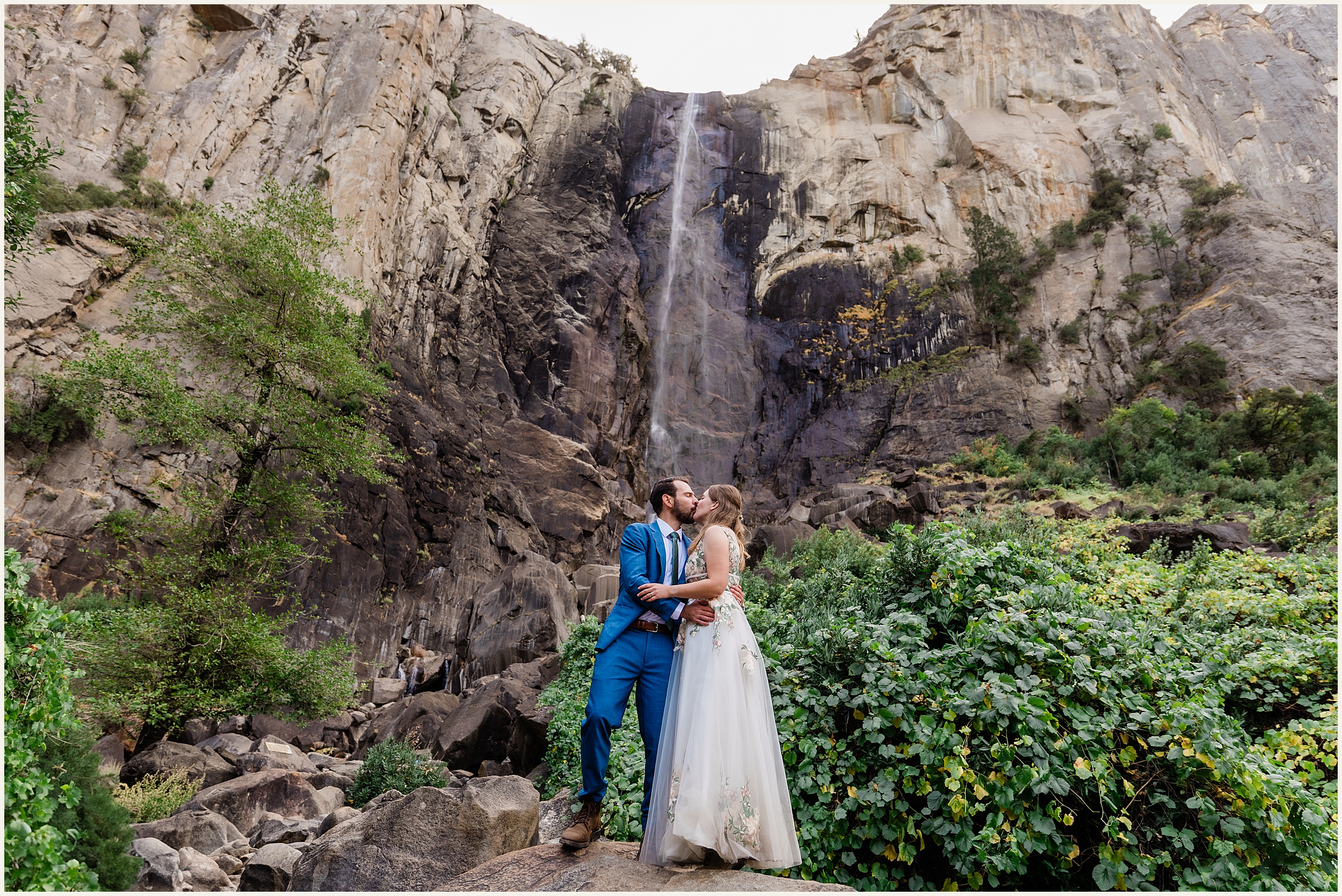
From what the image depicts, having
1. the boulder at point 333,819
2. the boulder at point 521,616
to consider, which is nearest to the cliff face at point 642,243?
the boulder at point 521,616

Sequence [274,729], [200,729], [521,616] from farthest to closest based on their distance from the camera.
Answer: [521,616] → [274,729] → [200,729]

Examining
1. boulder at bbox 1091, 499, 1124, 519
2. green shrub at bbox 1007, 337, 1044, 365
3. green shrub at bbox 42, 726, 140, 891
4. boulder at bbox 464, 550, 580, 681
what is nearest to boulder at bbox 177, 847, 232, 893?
green shrub at bbox 42, 726, 140, 891

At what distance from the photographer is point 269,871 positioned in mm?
4934

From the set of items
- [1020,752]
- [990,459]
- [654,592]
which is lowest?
[1020,752]

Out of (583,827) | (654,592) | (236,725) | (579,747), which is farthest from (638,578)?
(236,725)

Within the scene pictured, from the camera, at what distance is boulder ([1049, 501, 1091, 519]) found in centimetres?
1764

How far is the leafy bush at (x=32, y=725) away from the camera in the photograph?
2.57 metres

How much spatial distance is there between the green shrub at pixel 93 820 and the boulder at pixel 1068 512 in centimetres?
1860

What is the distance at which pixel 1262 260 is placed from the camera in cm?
2822

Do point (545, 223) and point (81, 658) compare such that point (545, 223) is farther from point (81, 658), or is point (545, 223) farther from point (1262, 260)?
point (1262, 260)

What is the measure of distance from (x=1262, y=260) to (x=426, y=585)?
34.3 m

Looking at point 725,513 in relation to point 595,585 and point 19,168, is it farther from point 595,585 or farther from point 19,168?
point 595,585

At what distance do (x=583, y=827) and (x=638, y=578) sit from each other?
4.58 feet

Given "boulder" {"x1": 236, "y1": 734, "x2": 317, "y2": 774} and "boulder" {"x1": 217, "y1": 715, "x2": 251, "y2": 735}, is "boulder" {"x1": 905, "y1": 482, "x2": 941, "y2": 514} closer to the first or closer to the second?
"boulder" {"x1": 236, "y1": 734, "x2": 317, "y2": 774}
